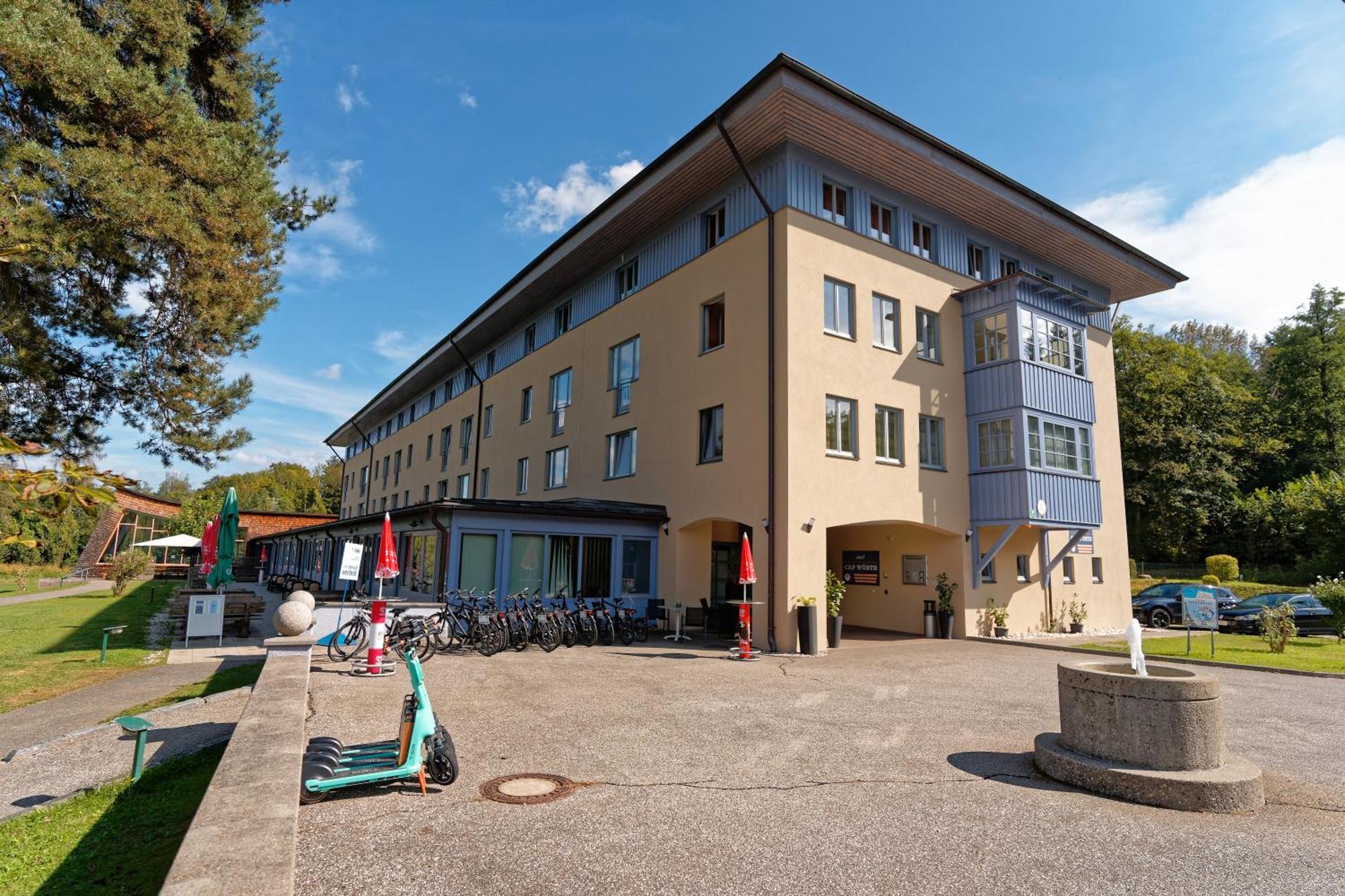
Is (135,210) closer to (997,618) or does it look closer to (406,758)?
(406,758)

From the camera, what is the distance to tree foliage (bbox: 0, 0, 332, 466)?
993 centimetres

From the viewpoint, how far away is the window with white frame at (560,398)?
26062 millimetres

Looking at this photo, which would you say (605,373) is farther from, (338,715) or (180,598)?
(338,715)

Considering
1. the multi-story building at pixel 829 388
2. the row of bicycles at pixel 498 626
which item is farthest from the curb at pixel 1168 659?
the row of bicycles at pixel 498 626

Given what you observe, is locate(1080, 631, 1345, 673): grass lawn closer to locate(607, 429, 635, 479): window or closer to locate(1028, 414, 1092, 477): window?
locate(1028, 414, 1092, 477): window

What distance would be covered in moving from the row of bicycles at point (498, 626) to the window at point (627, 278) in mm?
9876

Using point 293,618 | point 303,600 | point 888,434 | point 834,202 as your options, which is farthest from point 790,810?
point 834,202

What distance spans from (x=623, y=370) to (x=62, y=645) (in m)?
14.9

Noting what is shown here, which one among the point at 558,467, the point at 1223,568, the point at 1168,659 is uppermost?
the point at 558,467

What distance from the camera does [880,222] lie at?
62.8 ft

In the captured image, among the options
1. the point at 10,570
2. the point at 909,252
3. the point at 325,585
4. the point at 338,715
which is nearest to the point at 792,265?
the point at 909,252

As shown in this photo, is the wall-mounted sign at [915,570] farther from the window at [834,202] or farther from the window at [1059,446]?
the window at [834,202]

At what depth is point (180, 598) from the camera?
1827 cm

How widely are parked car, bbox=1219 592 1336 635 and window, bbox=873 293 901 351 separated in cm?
1445
